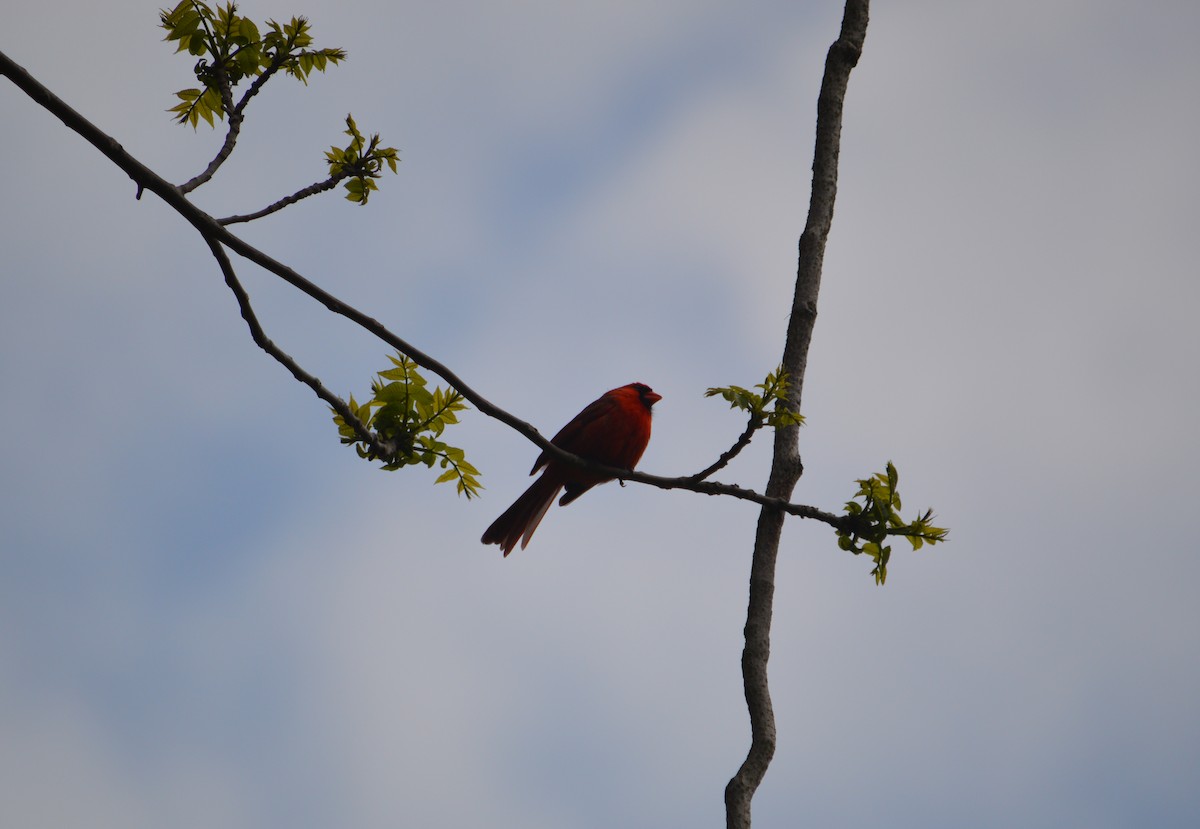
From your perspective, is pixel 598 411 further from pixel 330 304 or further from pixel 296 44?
pixel 330 304

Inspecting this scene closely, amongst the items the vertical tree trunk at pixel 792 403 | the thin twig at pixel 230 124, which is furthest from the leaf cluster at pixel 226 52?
the vertical tree trunk at pixel 792 403

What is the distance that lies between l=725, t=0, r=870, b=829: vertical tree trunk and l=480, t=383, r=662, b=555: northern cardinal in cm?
288

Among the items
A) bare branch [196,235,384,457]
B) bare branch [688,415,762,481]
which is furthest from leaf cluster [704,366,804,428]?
bare branch [196,235,384,457]

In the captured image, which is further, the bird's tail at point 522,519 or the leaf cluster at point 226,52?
the bird's tail at point 522,519

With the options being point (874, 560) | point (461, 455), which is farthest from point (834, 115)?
point (461, 455)

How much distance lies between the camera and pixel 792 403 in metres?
3.90

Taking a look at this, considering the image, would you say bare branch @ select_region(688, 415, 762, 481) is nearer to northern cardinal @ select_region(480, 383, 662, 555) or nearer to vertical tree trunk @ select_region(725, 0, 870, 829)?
vertical tree trunk @ select_region(725, 0, 870, 829)

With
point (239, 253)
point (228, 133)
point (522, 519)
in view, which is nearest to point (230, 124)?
point (228, 133)

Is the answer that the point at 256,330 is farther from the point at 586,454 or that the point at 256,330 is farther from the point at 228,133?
the point at 586,454

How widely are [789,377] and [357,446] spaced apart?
1.70 m

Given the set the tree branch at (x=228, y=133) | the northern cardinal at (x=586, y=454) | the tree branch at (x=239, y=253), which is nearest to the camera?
the tree branch at (x=239, y=253)

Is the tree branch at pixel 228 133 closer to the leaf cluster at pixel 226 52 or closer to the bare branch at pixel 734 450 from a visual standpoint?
the leaf cluster at pixel 226 52

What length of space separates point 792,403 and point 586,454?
10.3 ft

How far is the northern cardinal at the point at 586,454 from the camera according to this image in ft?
22.5
